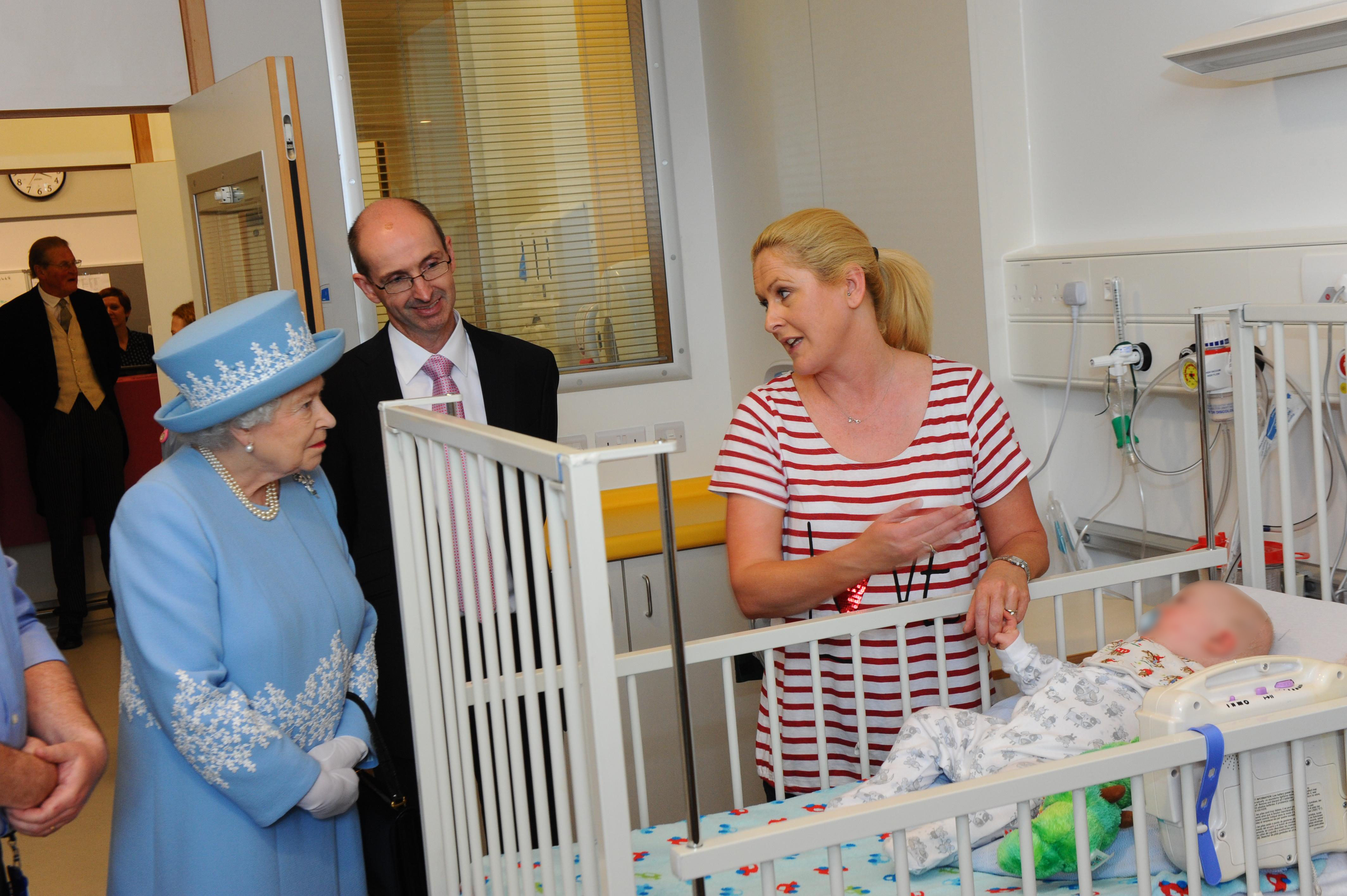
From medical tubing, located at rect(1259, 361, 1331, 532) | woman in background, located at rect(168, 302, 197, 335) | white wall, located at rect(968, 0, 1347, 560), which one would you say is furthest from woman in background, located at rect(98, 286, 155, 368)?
medical tubing, located at rect(1259, 361, 1331, 532)

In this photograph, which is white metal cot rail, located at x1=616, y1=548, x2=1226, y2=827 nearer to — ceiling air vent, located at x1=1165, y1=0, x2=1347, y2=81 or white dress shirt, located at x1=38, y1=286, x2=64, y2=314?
ceiling air vent, located at x1=1165, y1=0, x2=1347, y2=81

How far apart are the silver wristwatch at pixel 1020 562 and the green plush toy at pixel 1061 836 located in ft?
1.25

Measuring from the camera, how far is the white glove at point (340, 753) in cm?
160

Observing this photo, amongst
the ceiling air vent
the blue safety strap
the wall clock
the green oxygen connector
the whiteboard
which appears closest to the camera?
the blue safety strap

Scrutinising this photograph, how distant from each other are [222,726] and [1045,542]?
3.83ft

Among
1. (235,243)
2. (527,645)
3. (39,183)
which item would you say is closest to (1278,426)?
(527,645)

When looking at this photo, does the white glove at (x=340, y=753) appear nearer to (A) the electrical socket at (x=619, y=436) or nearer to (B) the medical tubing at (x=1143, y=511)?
(B) the medical tubing at (x=1143, y=511)

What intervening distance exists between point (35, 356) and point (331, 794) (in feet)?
12.9

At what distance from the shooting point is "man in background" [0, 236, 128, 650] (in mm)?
4801

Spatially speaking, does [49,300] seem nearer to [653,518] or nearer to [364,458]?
[653,518]

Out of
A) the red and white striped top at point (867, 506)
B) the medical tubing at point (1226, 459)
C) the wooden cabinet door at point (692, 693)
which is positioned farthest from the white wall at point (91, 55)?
the medical tubing at point (1226, 459)

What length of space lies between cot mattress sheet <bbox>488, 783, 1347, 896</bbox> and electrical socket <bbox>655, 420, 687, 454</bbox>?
78.4 inches

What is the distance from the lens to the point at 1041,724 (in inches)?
57.7

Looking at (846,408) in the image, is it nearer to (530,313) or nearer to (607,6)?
(530,313)
